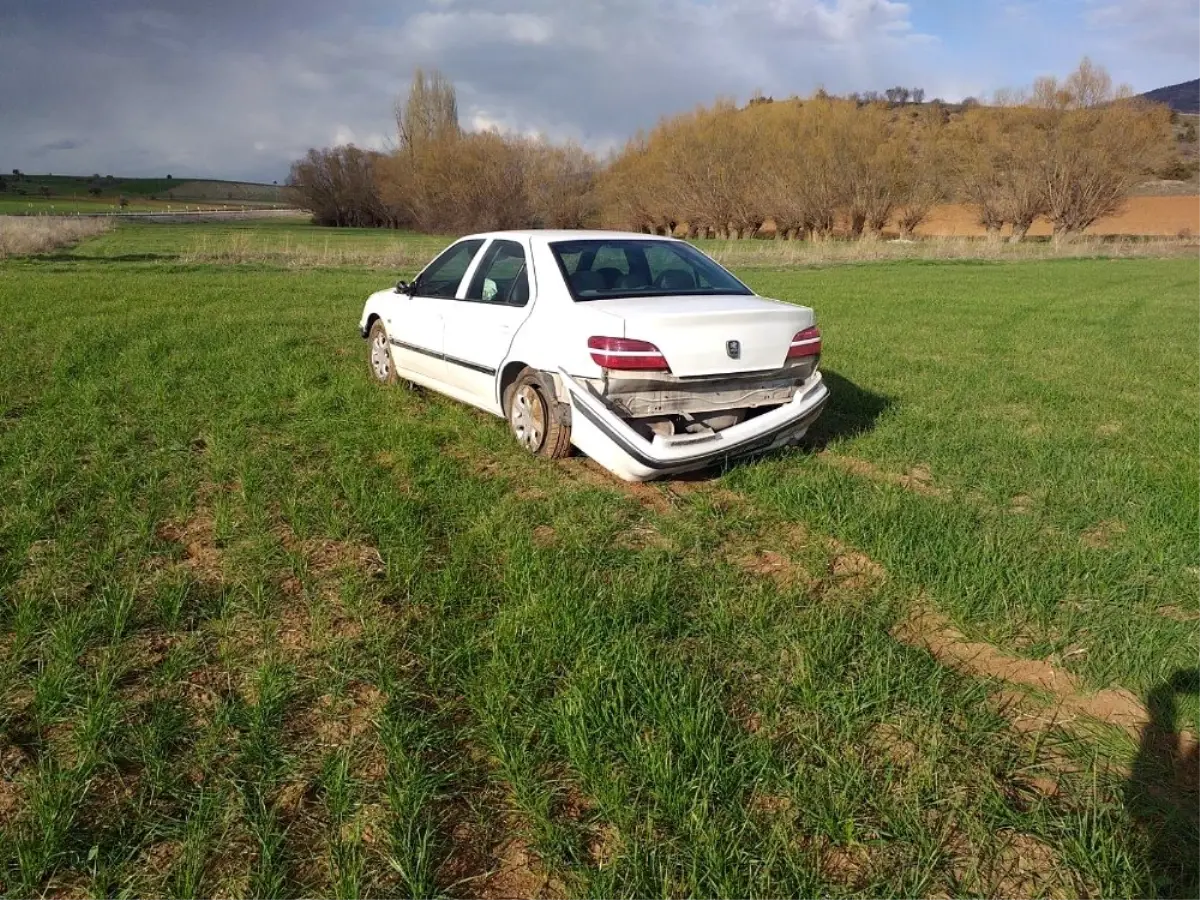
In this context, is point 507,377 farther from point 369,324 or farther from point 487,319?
point 369,324

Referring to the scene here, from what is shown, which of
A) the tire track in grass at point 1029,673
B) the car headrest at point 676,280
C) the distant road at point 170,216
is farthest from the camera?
the distant road at point 170,216

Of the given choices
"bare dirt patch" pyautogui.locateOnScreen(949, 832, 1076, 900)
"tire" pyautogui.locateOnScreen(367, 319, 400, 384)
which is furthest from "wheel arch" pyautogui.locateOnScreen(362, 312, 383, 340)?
"bare dirt patch" pyautogui.locateOnScreen(949, 832, 1076, 900)

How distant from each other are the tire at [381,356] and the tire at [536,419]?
243 centimetres

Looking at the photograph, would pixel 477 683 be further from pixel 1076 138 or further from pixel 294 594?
pixel 1076 138

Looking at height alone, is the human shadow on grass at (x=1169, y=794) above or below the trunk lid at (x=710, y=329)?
below

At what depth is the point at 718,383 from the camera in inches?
198

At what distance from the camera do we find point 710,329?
15.9 ft

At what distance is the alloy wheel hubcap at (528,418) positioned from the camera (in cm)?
548

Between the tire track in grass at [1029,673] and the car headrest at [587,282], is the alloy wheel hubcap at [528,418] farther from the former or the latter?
the tire track in grass at [1029,673]

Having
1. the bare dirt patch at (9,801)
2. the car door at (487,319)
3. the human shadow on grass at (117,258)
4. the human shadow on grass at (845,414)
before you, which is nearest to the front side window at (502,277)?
the car door at (487,319)

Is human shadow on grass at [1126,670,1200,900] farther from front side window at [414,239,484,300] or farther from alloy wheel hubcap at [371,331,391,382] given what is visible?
alloy wheel hubcap at [371,331,391,382]

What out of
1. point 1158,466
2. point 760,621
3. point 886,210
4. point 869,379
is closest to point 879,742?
point 760,621

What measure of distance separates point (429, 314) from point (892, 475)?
3.83 metres

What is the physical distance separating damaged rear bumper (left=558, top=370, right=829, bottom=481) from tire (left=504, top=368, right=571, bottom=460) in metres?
0.22
